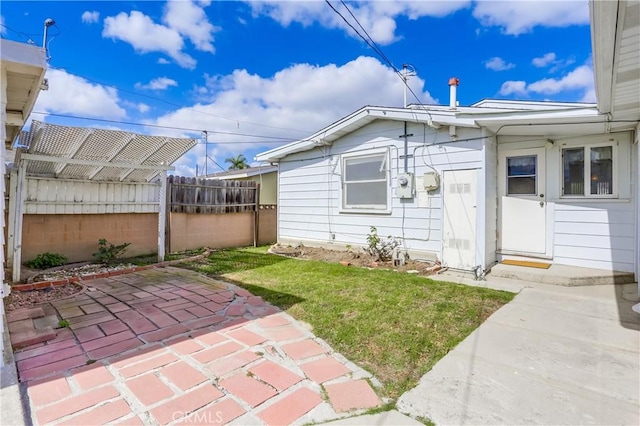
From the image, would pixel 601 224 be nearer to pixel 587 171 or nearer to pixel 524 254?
pixel 587 171

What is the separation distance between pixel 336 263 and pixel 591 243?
4569mm

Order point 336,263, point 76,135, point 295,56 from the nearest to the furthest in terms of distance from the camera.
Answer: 1. point 76,135
2. point 336,263
3. point 295,56

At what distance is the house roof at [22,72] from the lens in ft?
7.80

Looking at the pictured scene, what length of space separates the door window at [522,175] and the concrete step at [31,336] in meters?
7.20

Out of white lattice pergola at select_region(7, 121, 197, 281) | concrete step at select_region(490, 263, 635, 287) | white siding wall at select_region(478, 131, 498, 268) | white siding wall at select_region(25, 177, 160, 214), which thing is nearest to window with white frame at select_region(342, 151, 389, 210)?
white siding wall at select_region(478, 131, 498, 268)

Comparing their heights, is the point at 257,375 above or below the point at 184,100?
below

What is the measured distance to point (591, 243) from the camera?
5.38 meters

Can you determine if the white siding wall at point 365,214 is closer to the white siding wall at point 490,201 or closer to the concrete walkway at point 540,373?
the white siding wall at point 490,201

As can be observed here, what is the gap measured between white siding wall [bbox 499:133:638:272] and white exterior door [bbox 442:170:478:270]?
4.08 feet

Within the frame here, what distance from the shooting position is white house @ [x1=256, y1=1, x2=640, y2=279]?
5.07m

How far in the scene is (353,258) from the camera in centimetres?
714

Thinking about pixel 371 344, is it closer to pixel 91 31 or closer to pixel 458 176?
pixel 458 176

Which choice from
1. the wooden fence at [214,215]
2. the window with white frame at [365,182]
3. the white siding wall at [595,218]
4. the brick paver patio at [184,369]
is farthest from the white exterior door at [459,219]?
the wooden fence at [214,215]

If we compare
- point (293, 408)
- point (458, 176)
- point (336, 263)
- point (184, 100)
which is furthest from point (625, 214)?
point (184, 100)
